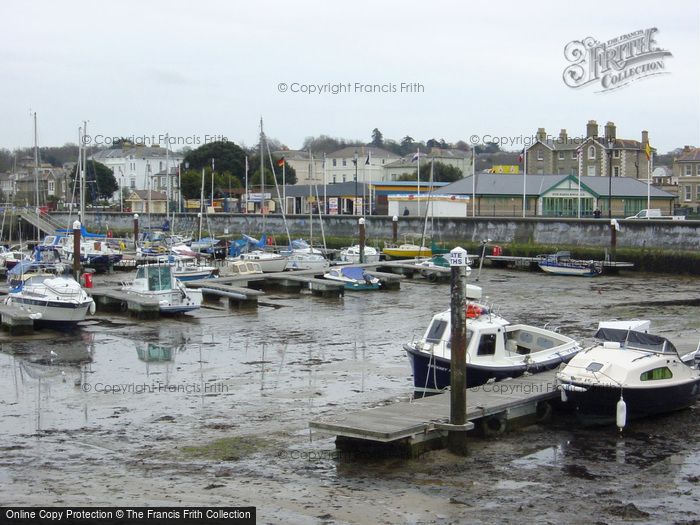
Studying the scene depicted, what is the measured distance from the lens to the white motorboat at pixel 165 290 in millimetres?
35625

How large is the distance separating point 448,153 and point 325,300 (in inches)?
3798

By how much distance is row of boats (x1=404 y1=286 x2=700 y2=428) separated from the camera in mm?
18984

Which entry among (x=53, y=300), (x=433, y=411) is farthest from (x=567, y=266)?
(x=433, y=411)

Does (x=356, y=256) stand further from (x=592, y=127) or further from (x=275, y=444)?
(x=592, y=127)

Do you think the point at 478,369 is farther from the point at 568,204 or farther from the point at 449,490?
the point at 568,204

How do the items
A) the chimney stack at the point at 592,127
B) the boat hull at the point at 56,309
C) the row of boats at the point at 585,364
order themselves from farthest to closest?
the chimney stack at the point at 592,127 < the boat hull at the point at 56,309 < the row of boats at the point at 585,364

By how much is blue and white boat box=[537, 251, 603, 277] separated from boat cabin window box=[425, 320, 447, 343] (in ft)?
108

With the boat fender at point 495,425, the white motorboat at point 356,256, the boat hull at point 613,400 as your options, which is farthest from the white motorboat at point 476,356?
the white motorboat at point 356,256

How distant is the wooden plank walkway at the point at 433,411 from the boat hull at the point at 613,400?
839 mm

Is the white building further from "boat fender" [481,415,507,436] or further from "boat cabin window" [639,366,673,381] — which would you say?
"boat fender" [481,415,507,436]

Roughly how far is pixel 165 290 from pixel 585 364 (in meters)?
20.7

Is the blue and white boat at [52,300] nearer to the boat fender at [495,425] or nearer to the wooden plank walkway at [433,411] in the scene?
the wooden plank walkway at [433,411]

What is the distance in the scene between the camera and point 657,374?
19.6 m

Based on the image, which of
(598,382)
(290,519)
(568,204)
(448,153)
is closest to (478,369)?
(598,382)
